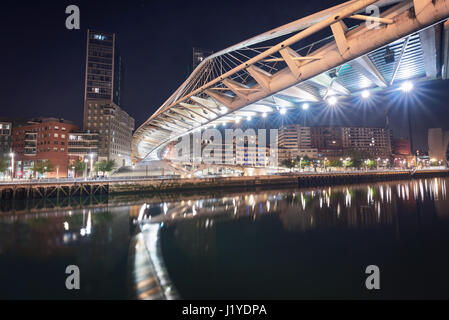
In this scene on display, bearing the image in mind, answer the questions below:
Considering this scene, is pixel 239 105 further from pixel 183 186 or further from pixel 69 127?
pixel 69 127

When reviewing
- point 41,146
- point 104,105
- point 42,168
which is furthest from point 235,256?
point 104,105

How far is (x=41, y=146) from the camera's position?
57.9 meters

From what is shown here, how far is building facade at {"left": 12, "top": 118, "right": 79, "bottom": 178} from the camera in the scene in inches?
2246

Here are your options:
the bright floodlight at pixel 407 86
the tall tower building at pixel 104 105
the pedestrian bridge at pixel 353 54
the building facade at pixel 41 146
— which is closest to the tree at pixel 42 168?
the building facade at pixel 41 146

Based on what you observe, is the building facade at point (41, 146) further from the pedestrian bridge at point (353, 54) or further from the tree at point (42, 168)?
the pedestrian bridge at point (353, 54)

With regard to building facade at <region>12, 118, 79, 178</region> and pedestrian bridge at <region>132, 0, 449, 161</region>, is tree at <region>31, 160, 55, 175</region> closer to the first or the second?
building facade at <region>12, 118, 79, 178</region>

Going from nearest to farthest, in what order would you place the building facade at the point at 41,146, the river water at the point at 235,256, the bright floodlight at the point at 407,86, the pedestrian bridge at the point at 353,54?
the pedestrian bridge at the point at 353,54 → the river water at the point at 235,256 → the bright floodlight at the point at 407,86 → the building facade at the point at 41,146

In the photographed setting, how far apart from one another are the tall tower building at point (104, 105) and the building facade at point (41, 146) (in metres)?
10.4

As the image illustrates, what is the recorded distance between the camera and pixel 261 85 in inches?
314

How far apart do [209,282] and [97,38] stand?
366 ft

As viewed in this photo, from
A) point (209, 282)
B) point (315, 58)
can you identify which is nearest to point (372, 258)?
point (209, 282)

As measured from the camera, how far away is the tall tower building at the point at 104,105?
234 ft

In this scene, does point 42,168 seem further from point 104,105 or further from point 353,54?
point 353,54
